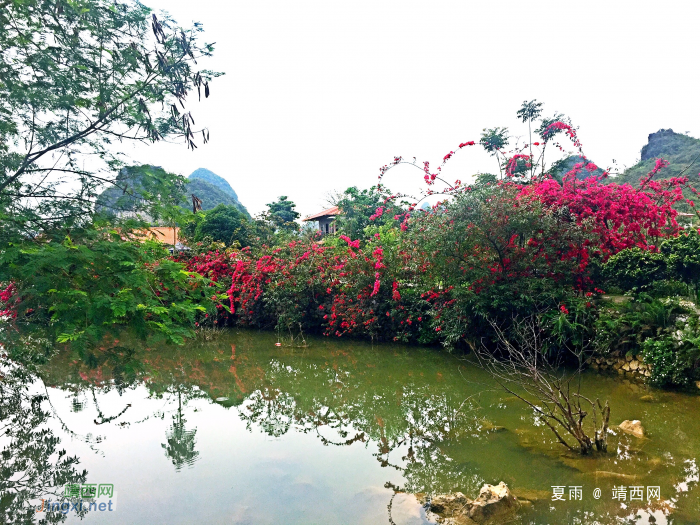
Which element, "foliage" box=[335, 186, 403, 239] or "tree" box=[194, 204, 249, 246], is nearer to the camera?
"foliage" box=[335, 186, 403, 239]

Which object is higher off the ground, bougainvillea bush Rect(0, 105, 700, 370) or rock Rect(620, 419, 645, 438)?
bougainvillea bush Rect(0, 105, 700, 370)

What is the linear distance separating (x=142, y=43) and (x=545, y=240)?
6.96 metres

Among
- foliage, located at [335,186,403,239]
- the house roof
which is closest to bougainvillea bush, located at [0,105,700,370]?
foliage, located at [335,186,403,239]

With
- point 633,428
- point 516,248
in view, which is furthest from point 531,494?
point 516,248

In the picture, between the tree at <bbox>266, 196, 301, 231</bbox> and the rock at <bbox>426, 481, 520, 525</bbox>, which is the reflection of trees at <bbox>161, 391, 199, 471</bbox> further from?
the tree at <bbox>266, 196, 301, 231</bbox>

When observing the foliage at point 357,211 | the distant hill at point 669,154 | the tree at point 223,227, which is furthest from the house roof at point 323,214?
the distant hill at point 669,154

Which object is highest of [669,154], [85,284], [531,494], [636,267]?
[669,154]

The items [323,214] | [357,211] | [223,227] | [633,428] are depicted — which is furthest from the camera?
[323,214]

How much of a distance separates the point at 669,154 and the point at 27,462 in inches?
1489

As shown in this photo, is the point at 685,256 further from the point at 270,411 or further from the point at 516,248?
the point at 270,411

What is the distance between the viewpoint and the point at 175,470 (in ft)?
15.4

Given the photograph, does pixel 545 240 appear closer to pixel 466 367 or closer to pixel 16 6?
pixel 466 367

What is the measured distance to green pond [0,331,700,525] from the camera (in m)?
3.88

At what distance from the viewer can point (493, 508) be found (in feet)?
11.8
